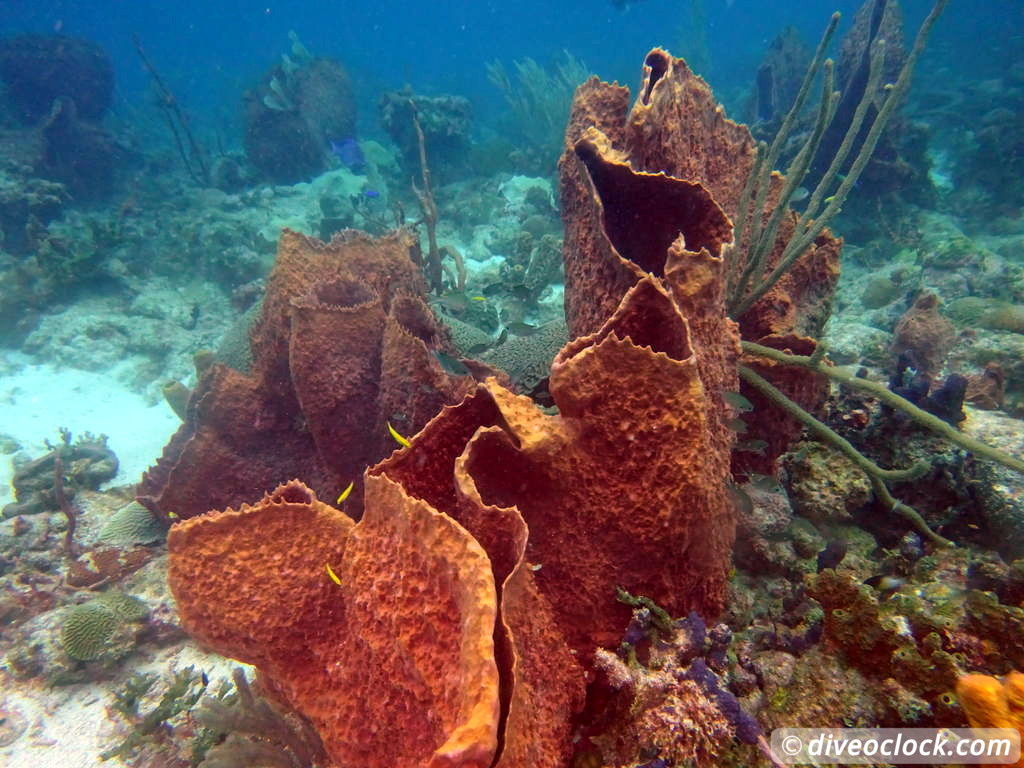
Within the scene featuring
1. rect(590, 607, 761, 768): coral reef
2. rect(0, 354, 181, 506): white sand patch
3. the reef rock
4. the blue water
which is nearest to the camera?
rect(590, 607, 761, 768): coral reef

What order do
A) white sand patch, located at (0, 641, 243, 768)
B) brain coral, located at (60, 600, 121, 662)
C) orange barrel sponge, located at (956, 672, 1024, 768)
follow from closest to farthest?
orange barrel sponge, located at (956, 672, 1024, 768) < white sand patch, located at (0, 641, 243, 768) < brain coral, located at (60, 600, 121, 662)

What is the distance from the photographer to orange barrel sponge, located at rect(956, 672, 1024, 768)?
1.38m

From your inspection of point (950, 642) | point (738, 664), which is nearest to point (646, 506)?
point (738, 664)

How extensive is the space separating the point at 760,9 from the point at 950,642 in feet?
241

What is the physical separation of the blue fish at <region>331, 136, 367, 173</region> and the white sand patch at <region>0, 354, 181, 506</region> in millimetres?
9703

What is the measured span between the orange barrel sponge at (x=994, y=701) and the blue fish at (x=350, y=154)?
1744cm

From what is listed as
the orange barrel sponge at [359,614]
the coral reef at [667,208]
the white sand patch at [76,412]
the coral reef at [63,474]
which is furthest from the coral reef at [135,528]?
the coral reef at [667,208]

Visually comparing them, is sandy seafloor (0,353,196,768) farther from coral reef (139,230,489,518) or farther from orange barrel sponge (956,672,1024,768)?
orange barrel sponge (956,672,1024,768)

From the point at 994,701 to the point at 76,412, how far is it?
11435mm

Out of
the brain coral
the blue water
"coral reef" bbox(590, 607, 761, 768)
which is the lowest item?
the brain coral

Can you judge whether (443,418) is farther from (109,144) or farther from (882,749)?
(109,144)

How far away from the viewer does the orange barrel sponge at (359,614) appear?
56.5 inches

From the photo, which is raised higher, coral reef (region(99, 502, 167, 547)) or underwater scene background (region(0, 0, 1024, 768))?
underwater scene background (region(0, 0, 1024, 768))

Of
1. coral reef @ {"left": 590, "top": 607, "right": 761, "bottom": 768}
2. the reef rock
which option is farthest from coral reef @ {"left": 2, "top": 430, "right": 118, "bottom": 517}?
the reef rock
